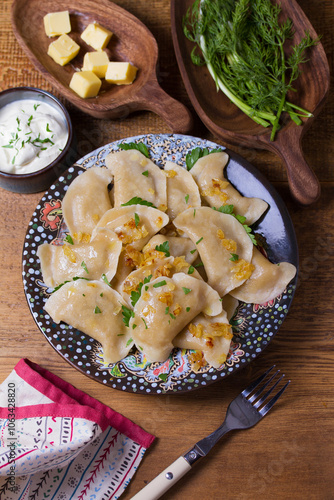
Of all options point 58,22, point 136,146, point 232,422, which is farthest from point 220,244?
point 58,22

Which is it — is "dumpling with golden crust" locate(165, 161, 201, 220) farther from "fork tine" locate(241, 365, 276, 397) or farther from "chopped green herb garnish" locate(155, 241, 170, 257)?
"fork tine" locate(241, 365, 276, 397)

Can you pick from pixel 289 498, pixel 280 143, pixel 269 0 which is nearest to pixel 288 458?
pixel 289 498

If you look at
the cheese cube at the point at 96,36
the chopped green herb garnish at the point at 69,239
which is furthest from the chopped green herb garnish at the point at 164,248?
the cheese cube at the point at 96,36

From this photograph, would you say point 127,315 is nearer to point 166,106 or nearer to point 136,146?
point 136,146

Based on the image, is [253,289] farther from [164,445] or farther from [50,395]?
[50,395]

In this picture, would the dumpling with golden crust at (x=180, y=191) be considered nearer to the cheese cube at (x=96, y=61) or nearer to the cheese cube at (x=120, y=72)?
the cheese cube at (x=120, y=72)

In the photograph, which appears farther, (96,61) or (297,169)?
(96,61)
